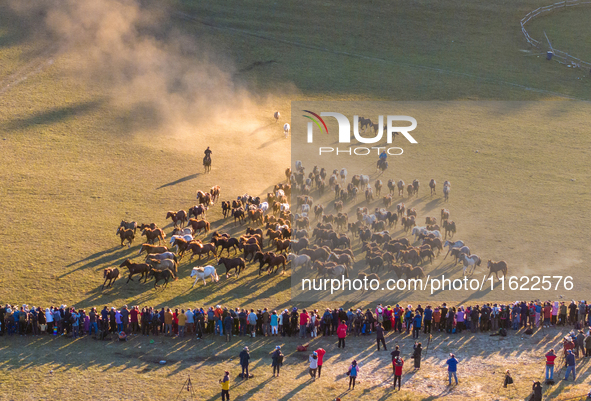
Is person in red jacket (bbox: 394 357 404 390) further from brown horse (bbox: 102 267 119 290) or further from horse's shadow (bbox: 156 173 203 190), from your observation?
horse's shadow (bbox: 156 173 203 190)

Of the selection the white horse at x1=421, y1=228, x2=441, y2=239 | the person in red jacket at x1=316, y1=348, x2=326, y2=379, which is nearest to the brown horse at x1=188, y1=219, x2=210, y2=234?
the white horse at x1=421, y1=228, x2=441, y2=239

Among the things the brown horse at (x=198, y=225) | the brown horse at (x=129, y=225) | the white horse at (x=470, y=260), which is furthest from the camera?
the brown horse at (x=198, y=225)

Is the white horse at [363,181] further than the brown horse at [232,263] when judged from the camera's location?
Yes

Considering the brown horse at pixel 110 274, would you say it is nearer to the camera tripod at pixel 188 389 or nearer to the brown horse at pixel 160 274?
the brown horse at pixel 160 274

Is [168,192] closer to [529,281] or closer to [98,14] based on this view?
[529,281]

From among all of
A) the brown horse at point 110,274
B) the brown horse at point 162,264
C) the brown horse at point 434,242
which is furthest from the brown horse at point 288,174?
the brown horse at point 110,274

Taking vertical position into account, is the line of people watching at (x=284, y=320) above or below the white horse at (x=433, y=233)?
below

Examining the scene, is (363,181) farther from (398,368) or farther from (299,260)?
(398,368)
